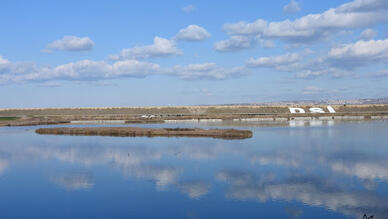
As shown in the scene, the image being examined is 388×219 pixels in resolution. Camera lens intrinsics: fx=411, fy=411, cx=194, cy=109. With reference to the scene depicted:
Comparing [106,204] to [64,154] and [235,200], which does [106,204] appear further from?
[64,154]

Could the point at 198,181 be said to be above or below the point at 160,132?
below

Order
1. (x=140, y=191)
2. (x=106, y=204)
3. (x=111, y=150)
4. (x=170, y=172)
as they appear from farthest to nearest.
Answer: (x=111, y=150)
(x=170, y=172)
(x=140, y=191)
(x=106, y=204)

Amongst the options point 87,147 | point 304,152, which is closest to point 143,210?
point 304,152

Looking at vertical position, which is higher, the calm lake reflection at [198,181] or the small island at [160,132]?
the small island at [160,132]

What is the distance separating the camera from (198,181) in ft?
71.2

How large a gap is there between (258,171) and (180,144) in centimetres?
1483

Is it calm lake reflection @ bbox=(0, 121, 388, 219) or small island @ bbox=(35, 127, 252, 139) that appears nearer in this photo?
calm lake reflection @ bbox=(0, 121, 388, 219)

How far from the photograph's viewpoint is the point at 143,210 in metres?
16.9

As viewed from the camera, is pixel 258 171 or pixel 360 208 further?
pixel 258 171

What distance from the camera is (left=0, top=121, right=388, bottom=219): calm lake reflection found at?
55.1 feet

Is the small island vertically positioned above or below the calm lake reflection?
above

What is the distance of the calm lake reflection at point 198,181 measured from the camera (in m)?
16.8

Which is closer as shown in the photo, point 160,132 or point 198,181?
point 198,181

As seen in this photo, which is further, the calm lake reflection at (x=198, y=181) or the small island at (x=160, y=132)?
the small island at (x=160, y=132)
